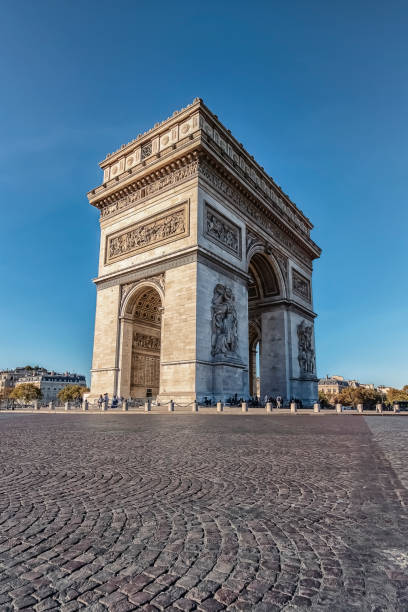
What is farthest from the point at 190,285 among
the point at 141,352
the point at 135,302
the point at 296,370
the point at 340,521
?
the point at 340,521

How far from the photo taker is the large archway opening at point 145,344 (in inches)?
938

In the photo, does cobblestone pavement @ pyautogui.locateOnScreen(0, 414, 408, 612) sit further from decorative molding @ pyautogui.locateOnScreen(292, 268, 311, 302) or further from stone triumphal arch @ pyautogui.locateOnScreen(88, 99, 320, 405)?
decorative molding @ pyautogui.locateOnScreen(292, 268, 311, 302)

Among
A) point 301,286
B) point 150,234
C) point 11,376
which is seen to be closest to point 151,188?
point 150,234

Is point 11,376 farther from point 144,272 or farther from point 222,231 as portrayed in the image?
point 222,231

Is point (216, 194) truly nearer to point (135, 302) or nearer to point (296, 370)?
point (135, 302)

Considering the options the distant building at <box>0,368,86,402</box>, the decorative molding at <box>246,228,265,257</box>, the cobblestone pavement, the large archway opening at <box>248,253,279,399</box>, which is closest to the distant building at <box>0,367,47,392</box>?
the distant building at <box>0,368,86,402</box>

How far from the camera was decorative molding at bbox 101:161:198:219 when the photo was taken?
71.3 ft

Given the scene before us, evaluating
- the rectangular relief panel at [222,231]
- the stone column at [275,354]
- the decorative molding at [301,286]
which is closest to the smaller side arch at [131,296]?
the rectangular relief panel at [222,231]

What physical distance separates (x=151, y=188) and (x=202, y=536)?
77.0ft

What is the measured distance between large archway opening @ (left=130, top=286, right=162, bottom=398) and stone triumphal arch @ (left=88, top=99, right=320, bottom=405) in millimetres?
64

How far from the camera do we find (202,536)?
196cm

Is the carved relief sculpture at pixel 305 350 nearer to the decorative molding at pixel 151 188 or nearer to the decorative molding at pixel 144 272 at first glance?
the decorative molding at pixel 144 272

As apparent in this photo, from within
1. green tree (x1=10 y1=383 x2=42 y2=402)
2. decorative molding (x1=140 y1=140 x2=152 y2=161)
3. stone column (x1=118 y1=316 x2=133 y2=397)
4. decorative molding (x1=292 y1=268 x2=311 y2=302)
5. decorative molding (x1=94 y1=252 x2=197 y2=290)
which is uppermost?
decorative molding (x1=140 y1=140 x2=152 y2=161)

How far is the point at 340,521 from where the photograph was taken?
2205mm
